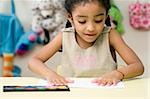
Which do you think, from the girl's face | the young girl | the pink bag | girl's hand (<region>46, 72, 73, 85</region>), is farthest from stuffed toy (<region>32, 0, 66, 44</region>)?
girl's hand (<region>46, 72, 73, 85</region>)

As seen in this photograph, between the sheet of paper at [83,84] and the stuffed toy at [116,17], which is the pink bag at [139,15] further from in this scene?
the sheet of paper at [83,84]

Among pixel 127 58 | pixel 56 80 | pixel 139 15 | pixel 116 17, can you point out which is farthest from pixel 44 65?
pixel 139 15

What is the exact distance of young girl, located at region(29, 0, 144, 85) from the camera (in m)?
1.13

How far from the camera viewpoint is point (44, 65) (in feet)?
3.81

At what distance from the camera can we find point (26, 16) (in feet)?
→ 7.14

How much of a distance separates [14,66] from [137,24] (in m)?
0.84

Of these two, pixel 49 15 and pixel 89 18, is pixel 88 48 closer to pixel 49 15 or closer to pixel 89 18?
pixel 89 18

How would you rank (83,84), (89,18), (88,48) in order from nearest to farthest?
(83,84) < (89,18) < (88,48)

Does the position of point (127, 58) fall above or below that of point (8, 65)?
above

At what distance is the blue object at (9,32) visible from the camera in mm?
2111

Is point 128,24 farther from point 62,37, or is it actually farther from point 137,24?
point 62,37

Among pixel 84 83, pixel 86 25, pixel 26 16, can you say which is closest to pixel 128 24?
pixel 26 16

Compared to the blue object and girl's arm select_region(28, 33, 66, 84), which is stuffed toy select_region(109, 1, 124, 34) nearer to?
the blue object

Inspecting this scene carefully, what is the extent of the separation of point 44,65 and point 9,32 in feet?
3.33
